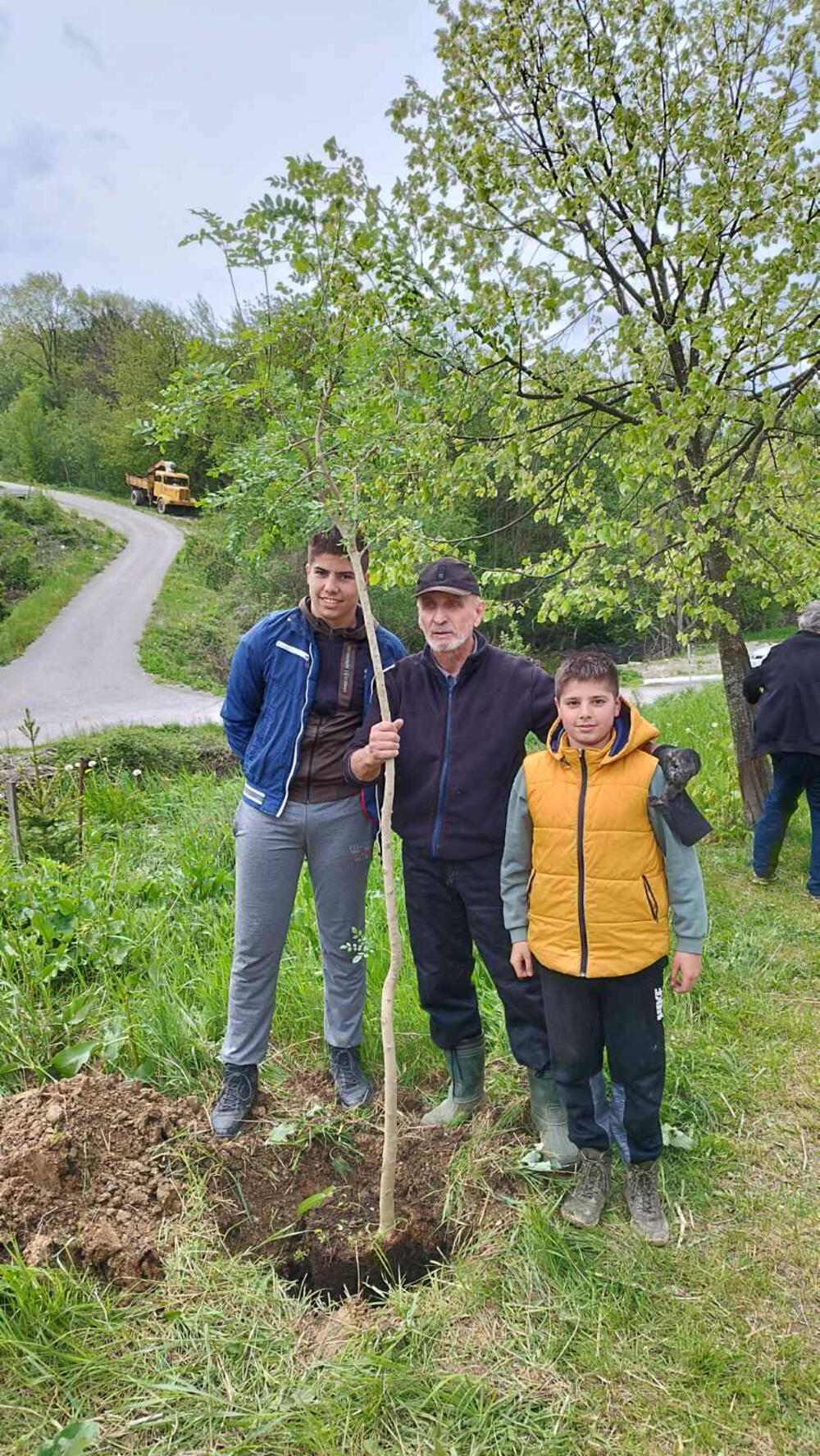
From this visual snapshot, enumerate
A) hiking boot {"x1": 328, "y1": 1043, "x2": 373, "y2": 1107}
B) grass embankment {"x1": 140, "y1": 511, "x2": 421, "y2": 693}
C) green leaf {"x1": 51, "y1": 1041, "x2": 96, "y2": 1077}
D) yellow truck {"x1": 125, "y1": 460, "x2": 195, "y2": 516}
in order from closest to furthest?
hiking boot {"x1": 328, "y1": 1043, "x2": 373, "y2": 1107} → green leaf {"x1": 51, "y1": 1041, "x2": 96, "y2": 1077} → grass embankment {"x1": 140, "y1": 511, "x2": 421, "y2": 693} → yellow truck {"x1": 125, "y1": 460, "x2": 195, "y2": 516}

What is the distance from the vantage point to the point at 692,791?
654 centimetres

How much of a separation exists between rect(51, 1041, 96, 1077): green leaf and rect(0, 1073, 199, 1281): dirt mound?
219mm

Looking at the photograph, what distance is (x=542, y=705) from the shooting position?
2555 mm

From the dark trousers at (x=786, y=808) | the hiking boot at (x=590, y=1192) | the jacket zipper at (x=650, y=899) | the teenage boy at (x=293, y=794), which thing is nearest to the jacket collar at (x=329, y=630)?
the teenage boy at (x=293, y=794)

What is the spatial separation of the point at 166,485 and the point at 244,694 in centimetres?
3728

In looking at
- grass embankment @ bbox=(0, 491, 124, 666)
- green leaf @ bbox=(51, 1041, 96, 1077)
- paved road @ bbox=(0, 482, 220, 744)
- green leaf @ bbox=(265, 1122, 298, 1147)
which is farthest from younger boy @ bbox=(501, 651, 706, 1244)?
grass embankment @ bbox=(0, 491, 124, 666)

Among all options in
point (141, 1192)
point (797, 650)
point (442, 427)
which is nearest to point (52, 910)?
Answer: point (141, 1192)

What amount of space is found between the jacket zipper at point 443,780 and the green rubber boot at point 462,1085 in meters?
0.80

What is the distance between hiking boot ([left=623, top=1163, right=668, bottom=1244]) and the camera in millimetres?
2316

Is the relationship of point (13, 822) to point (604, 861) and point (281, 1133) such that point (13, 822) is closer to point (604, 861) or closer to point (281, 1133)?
point (281, 1133)

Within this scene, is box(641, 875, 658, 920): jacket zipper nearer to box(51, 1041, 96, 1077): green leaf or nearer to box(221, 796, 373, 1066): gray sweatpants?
box(221, 796, 373, 1066): gray sweatpants

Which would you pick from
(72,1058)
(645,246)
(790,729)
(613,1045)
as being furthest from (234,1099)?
(645,246)

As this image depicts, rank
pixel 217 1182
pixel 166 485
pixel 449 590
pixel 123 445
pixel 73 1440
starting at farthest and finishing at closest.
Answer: pixel 123 445 → pixel 166 485 → pixel 217 1182 → pixel 449 590 → pixel 73 1440

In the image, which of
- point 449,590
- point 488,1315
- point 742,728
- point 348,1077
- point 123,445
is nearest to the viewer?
point 488,1315
